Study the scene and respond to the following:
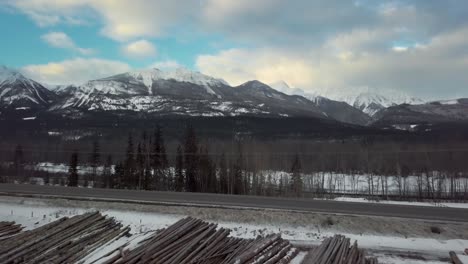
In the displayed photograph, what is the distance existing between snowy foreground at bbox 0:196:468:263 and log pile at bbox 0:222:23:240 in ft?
3.71

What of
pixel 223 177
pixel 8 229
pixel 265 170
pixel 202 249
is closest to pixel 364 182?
pixel 265 170

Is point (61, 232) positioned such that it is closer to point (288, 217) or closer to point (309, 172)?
point (288, 217)

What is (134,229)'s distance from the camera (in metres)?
18.9

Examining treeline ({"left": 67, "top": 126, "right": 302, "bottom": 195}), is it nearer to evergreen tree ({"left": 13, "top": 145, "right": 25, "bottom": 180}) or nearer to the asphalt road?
evergreen tree ({"left": 13, "top": 145, "right": 25, "bottom": 180})

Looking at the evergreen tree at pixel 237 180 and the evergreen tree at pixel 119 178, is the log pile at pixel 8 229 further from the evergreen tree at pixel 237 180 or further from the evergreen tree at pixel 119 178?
the evergreen tree at pixel 237 180

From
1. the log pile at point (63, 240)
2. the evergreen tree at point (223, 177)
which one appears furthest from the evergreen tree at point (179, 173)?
the log pile at point (63, 240)

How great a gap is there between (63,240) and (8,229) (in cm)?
448

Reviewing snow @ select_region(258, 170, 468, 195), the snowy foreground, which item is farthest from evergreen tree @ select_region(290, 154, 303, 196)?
the snowy foreground

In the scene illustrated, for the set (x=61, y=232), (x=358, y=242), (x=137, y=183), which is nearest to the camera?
(x=358, y=242)

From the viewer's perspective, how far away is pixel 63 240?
16.4 meters

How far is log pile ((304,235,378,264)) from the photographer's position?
13211 mm

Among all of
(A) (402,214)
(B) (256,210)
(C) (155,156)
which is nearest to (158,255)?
(B) (256,210)

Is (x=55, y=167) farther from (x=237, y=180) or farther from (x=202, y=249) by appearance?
(x=202, y=249)

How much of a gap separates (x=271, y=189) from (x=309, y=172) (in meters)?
→ 14.5
